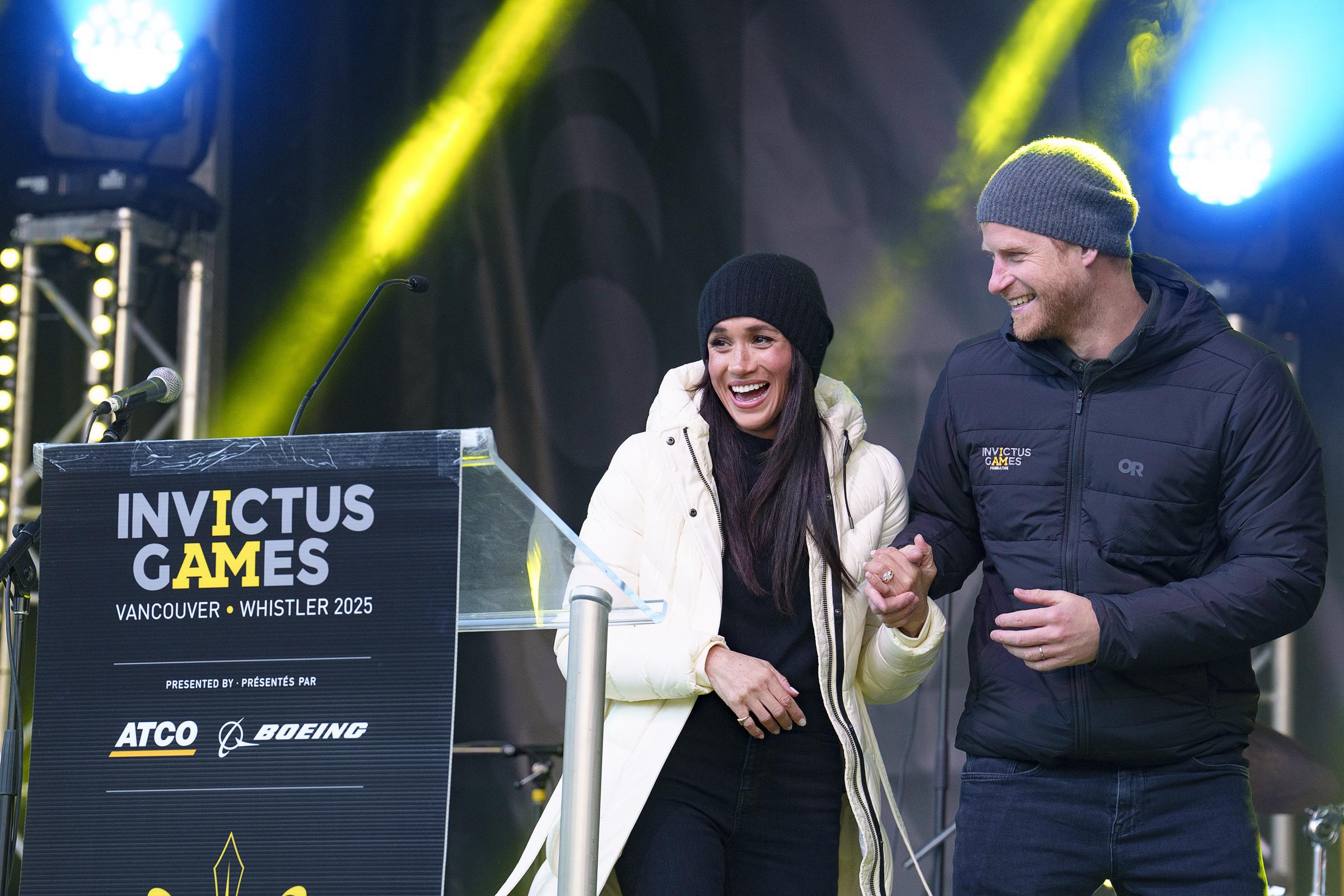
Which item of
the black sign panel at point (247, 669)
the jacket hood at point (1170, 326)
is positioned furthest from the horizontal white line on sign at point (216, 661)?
the jacket hood at point (1170, 326)

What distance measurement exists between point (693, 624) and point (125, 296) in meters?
2.70

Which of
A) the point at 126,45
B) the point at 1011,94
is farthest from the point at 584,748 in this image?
the point at 126,45

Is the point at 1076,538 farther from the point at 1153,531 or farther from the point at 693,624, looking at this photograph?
the point at 693,624

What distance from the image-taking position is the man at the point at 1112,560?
1861 millimetres

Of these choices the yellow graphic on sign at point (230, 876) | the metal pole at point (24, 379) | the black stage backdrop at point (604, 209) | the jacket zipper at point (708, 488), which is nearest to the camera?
the yellow graphic on sign at point (230, 876)

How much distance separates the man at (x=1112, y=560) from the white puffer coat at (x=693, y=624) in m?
0.14

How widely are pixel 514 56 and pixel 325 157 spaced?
73 cm

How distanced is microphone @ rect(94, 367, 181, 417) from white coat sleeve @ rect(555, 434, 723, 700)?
671 millimetres

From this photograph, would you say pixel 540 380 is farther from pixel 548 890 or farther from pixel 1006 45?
pixel 548 890

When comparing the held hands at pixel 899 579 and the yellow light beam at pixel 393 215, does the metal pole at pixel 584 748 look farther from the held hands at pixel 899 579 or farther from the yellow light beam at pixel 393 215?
the yellow light beam at pixel 393 215

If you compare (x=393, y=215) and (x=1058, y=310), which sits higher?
(x=393, y=215)

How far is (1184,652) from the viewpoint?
1842 mm

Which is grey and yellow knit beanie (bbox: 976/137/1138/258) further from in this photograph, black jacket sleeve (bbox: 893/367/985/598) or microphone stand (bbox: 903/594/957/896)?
microphone stand (bbox: 903/594/957/896)

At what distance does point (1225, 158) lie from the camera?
392 cm
